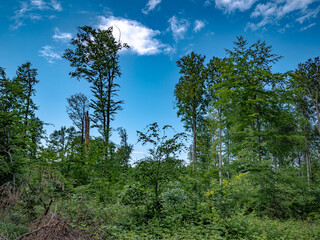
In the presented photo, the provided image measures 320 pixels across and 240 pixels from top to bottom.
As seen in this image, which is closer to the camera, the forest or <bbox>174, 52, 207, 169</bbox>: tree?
the forest

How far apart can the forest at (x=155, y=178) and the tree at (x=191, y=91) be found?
2517 mm

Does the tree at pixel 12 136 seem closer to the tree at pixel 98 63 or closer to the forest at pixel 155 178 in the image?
the forest at pixel 155 178

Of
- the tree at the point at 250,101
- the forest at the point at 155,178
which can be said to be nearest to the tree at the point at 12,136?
the forest at the point at 155,178

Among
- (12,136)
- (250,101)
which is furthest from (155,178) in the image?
(250,101)

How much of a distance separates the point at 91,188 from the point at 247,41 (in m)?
12.3

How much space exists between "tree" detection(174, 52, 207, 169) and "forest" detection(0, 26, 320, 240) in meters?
2.52

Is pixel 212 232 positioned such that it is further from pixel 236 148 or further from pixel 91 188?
pixel 236 148

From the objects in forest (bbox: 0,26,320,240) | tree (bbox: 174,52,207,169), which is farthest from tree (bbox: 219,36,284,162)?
tree (bbox: 174,52,207,169)

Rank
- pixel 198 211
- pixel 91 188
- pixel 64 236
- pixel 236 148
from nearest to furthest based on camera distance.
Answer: pixel 64 236 → pixel 198 211 → pixel 91 188 → pixel 236 148

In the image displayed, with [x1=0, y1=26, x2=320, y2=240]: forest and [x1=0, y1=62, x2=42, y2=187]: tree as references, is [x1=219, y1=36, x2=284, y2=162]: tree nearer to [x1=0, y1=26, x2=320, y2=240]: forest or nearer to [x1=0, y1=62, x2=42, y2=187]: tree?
[x1=0, y1=26, x2=320, y2=240]: forest

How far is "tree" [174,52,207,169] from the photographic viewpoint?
693 inches

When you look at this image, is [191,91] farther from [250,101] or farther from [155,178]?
[155,178]

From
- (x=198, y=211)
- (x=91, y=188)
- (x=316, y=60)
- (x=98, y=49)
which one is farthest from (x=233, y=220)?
(x=316, y=60)

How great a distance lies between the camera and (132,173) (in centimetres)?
571
